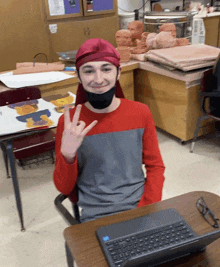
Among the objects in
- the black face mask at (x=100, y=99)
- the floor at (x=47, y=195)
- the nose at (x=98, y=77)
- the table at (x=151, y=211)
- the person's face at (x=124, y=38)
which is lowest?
the floor at (x=47, y=195)

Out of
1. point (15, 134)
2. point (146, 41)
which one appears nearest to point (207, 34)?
point (146, 41)

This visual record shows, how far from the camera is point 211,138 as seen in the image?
2670 mm

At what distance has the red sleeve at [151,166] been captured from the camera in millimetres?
1057

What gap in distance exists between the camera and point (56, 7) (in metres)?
3.50

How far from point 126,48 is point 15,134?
148 cm

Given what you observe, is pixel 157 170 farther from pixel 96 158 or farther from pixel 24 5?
pixel 24 5

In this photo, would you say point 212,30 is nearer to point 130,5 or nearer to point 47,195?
point 130,5

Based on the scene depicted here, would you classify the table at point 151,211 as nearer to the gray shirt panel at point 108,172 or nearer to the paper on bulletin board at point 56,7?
the gray shirt panel at point 108,172

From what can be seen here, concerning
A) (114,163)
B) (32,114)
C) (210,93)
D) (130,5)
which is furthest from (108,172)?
(130,5)

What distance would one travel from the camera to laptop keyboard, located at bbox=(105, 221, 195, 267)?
0.71 meters

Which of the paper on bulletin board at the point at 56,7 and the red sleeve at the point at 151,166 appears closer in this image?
the red sleeve at the point at 151,166

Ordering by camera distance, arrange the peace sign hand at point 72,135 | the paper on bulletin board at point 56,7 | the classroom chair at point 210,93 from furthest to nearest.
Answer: the paper on bulletin board at point 56,7 → the classroom chair at point 210,93 → the peace sign hand at point 72,135

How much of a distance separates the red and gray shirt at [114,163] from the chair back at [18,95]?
109cm

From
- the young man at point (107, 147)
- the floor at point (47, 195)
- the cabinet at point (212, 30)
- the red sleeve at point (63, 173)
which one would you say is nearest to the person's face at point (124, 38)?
the floor at point (47, 195)
